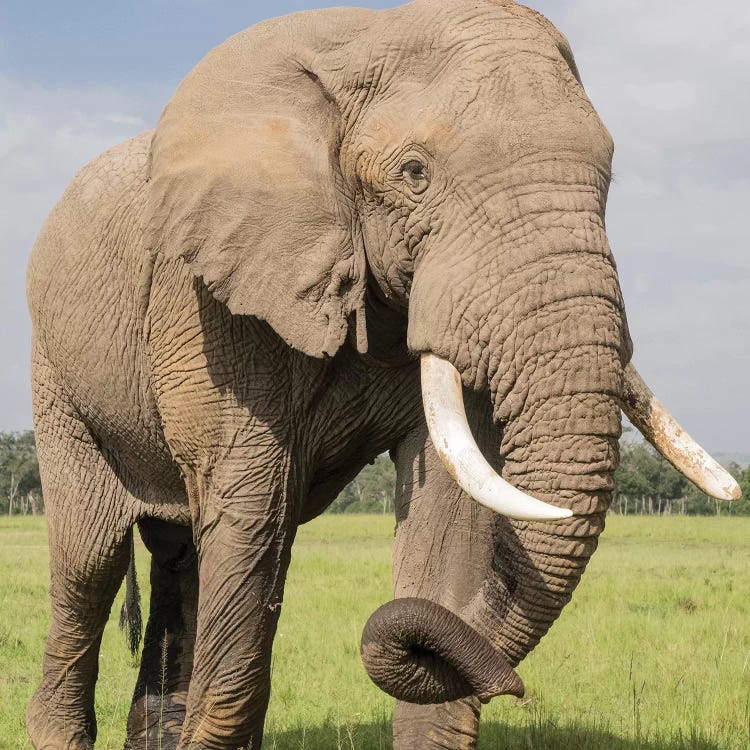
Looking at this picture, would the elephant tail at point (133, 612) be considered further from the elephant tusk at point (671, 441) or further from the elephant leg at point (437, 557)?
the elephant tusk at point (671, 441)

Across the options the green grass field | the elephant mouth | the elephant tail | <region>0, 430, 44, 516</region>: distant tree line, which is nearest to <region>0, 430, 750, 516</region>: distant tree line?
<region>0, 430, 44, 516</region>: distant tree line

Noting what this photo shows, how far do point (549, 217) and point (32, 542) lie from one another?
2273 cm

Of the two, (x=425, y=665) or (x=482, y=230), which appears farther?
(x=425, y=665)

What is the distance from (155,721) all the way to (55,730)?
18.4 inches

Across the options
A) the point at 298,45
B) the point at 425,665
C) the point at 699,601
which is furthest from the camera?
the point at 699,601

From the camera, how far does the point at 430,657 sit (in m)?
3.87

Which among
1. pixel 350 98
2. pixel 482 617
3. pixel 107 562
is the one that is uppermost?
pixel 350 98

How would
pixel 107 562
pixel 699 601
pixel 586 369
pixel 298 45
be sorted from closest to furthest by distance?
pixel 586 369 < pixel 298 45 < pixel 107 562 < pixel 699 601

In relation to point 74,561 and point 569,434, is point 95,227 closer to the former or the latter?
point 74,561

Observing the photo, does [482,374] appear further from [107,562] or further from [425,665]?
[107,562]

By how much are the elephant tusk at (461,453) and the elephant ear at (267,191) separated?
1.40 ft

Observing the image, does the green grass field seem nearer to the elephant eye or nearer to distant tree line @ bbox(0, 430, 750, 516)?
the elephant eye

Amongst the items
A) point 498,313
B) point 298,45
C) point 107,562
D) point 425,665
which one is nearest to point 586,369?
point 498,313

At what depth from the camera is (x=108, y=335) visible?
519cm
